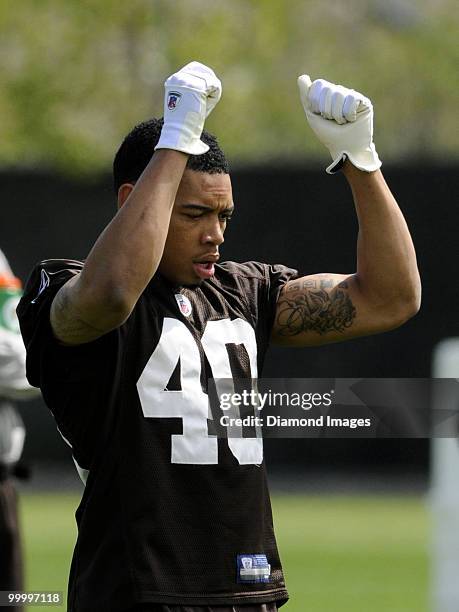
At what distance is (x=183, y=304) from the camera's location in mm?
3809

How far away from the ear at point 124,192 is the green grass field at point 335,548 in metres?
4.97

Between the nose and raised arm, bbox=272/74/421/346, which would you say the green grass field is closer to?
raised arm, bbox=272/74/421/346

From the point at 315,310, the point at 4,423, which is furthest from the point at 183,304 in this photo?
the point at 4,423

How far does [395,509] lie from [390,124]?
10009 mm

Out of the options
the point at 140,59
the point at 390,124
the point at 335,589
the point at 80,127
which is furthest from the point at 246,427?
the point at 390,124

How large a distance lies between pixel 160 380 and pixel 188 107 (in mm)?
671

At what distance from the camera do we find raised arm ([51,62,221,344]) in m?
3.47

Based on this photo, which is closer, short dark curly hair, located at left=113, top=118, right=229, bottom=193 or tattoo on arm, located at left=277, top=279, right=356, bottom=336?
short dark curly hair, located at left=113, top=118, right=229, bottom=193

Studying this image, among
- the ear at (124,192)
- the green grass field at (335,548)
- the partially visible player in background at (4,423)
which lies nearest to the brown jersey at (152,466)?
the ear at (124,192)

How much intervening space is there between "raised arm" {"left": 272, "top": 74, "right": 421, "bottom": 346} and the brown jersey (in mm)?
409

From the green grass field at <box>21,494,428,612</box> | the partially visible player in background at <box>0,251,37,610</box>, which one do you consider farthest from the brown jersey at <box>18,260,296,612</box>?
the green grass field at <box>21,494,428,612</box>

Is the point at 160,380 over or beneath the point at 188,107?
beneath

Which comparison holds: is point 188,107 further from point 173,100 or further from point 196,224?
point 196,224

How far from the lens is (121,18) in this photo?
66.1 feet
